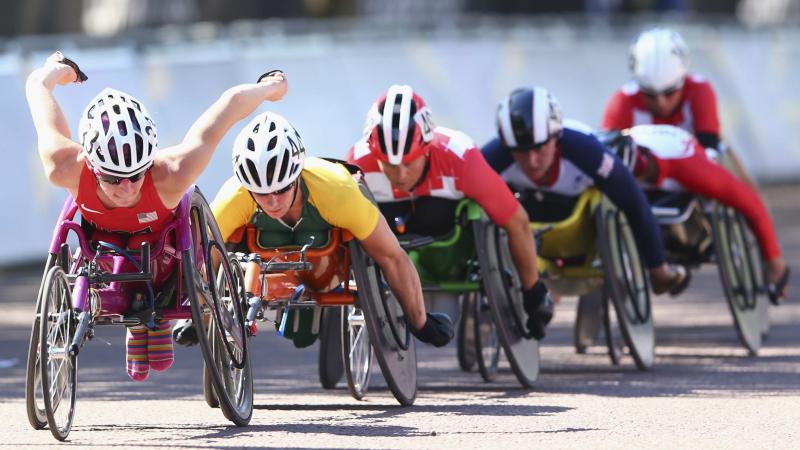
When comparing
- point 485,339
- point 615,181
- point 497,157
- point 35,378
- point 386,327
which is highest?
point 497,157

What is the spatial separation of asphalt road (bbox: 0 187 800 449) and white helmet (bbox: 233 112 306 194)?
1025 mm

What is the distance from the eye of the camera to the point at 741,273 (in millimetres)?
13078

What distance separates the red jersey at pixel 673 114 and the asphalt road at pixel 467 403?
138cm

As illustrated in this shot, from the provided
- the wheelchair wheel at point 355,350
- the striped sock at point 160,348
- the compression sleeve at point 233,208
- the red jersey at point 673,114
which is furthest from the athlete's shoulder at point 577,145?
the striped sock at point 160,348

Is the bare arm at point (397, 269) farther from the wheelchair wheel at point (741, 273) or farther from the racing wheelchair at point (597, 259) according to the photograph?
the wheelchair wheel at point (741, 273)

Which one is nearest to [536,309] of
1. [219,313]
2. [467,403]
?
[467,403]

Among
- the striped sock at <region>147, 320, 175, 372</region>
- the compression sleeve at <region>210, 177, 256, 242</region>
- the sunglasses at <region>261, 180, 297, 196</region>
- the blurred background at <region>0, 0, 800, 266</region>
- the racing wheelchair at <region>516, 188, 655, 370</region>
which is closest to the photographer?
the striped sock at <region>147, 320, 175, 372</region>

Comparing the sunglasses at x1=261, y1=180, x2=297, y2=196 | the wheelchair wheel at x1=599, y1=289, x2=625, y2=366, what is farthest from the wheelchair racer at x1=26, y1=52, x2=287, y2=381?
the wheelchair wheel at x1=599, y1=289, x2=625, y2=366

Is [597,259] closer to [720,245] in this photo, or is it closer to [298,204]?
[720,245]

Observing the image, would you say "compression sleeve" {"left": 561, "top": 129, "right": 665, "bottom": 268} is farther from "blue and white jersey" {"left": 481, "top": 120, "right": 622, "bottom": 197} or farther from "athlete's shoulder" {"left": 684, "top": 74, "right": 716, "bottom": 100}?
"athlete's shoulder" {"left": 684, "top": 74, "right": 716, "bottom": 100}

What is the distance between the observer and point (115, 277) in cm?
848

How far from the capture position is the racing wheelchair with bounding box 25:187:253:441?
812 cm

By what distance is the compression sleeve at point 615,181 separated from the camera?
11.5 metres

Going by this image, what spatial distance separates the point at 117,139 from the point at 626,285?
169 inches
